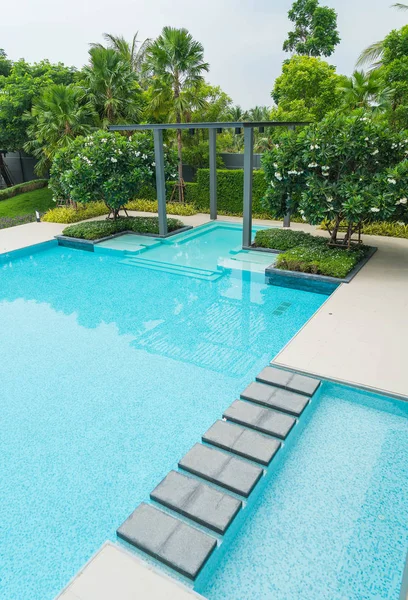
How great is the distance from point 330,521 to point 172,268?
8145 millimetres

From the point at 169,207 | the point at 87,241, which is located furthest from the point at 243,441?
the point at 169,207

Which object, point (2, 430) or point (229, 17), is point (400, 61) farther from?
point (229, 17)

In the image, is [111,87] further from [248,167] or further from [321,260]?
[321,260]

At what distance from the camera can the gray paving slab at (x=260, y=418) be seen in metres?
4.80

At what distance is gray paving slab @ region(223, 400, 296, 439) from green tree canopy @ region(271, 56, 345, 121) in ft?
54.2

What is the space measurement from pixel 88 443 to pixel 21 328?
157 inches

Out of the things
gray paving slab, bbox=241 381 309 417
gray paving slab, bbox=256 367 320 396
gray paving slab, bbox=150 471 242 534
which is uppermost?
gray paving slab, bbox=256 367 320 396

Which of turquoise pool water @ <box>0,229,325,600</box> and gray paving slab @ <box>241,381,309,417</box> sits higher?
gray paving slab @ <box>241,381,309,417</box>

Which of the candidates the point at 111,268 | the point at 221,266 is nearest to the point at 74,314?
the point at 111,268

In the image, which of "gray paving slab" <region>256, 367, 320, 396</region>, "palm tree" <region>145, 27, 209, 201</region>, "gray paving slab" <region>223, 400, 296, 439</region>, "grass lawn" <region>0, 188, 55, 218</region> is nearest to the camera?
"gray paving slab" <region>223, 400, 296, 439</region>

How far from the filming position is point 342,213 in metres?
9.62

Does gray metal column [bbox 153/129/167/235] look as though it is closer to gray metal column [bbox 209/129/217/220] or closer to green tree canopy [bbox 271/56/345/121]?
gray metal column [bbox 209/129/217/220]

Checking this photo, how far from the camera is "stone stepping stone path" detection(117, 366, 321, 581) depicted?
11.5 ft

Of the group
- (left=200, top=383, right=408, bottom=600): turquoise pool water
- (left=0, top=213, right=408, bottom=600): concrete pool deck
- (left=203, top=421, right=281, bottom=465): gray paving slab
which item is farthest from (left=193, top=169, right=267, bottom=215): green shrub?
(left=203, top=421, right=281, bottom=465): gray paving slab
